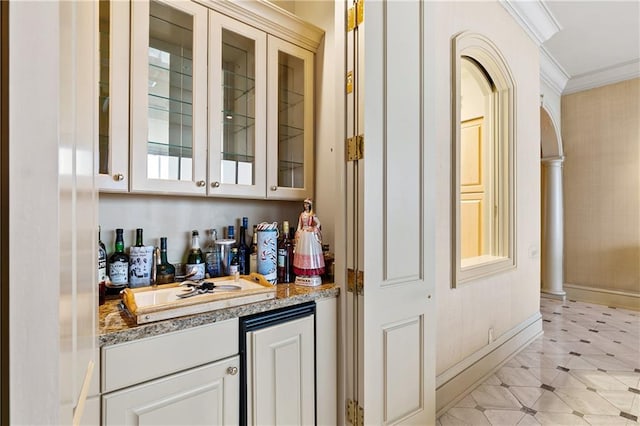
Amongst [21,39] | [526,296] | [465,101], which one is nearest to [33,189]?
[21,39]

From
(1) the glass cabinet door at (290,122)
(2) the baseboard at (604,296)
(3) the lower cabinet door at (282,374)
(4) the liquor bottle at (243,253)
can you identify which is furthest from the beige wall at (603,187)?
(4) the liquor bottle at (243,253)

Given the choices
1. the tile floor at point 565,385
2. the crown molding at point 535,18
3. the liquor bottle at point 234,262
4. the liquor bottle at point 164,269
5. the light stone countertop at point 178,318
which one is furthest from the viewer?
the crown molding at point 535,18

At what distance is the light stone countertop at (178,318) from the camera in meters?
1.02

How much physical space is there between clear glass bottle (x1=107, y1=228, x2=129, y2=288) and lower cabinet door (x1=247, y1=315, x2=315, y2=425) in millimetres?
634

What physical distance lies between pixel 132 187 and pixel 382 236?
3.66 feet

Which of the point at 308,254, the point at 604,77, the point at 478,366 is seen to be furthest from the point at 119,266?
the point at 604,77

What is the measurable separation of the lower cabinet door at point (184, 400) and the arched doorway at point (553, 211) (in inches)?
198

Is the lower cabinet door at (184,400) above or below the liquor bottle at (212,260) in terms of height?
below

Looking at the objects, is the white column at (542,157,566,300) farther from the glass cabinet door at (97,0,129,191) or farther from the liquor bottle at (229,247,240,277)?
the glass cabinet door at (97,0,129,191)

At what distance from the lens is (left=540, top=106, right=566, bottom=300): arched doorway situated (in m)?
4.71

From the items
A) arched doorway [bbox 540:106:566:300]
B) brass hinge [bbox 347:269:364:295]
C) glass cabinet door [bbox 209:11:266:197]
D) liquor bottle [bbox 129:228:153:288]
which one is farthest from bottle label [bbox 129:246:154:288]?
arched doorway [bbox 540:106:566:300]

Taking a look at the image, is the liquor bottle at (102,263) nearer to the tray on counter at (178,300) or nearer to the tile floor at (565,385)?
the tray on counter at (178,300)

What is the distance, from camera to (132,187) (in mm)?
1393

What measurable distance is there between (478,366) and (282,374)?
1.76 metres
